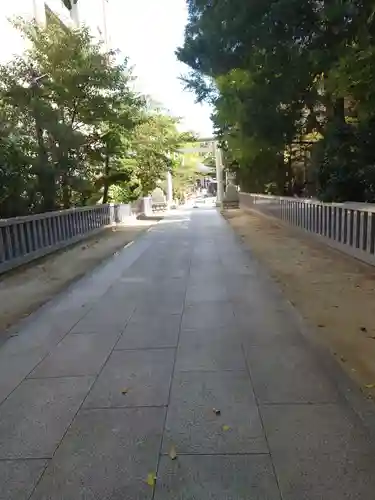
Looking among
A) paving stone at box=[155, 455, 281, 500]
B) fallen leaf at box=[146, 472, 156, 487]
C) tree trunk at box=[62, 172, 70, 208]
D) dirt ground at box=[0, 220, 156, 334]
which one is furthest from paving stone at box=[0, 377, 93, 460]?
tree trunk at box=[62, 172, 70, 208]

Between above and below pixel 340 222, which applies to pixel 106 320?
below

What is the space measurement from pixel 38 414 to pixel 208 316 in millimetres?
2497

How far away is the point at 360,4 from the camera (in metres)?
6.86

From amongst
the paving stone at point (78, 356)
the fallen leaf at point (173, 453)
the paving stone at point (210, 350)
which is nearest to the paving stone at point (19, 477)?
the fallen leaf at point (173, 453)

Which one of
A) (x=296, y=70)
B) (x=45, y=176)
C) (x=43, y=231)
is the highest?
(x=296, y=70)

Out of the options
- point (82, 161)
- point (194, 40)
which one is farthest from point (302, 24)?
point (82, 161)

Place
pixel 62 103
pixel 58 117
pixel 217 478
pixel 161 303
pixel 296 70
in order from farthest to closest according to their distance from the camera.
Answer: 1. pixel 62 103
2. pixel 58 117
3. pixel 296 70
4. pixel 161 303
5. pixel 217 478

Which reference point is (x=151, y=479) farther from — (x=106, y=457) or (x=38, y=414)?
(x=38, y=414)

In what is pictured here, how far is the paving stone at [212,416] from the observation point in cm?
257

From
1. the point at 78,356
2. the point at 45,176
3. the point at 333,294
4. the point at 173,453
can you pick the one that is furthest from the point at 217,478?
the point at 45,176

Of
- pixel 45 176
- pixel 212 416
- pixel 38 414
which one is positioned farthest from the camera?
pixel 45 176

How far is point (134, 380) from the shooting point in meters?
3.47

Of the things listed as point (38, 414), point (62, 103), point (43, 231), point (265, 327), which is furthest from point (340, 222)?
point (62, 103)

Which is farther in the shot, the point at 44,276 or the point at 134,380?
the point at 44,276
